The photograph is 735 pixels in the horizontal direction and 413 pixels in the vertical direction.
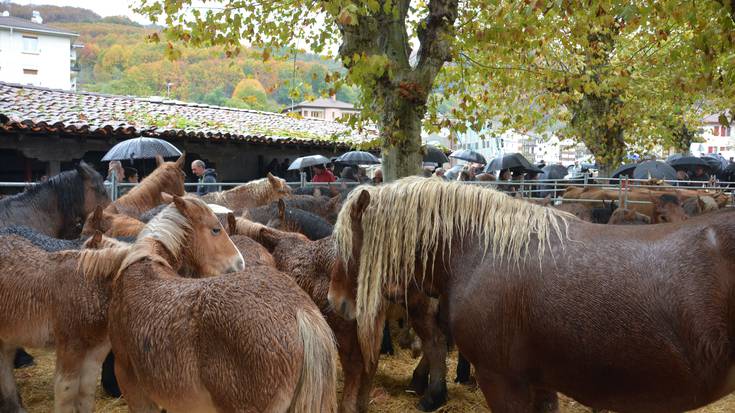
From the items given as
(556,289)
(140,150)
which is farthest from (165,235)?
(140,150)

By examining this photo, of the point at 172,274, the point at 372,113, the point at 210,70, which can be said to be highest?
the point at 210,70

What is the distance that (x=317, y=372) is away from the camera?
2.86 meters

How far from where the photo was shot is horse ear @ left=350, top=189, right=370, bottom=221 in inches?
131

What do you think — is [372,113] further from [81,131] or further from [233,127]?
[233,127]

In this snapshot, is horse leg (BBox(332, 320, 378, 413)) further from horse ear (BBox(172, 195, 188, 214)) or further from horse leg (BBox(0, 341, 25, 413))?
horse leg (BBox(0, 341, 25, 413))

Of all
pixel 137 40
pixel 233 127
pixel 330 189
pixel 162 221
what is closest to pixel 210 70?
pixel 137 40

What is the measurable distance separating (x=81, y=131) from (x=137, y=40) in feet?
318

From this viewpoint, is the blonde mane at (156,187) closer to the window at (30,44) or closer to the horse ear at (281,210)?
the horse ear at (281,210)

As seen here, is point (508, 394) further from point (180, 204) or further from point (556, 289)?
point (180, 204)

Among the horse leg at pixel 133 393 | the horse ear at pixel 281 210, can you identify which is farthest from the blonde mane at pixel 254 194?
the horse leg at pixel 133 393

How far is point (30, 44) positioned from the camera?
194ft

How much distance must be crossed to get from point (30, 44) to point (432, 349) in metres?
66.1

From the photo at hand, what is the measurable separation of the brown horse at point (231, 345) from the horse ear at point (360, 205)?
53 cm

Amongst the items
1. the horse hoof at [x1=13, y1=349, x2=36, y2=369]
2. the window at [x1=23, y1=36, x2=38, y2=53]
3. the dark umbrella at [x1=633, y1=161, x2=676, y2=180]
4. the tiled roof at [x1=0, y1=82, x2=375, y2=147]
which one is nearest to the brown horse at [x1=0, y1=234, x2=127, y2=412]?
the horse hoof at [x1=13, y1=349, x2=36, y2=369]
